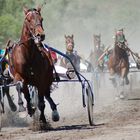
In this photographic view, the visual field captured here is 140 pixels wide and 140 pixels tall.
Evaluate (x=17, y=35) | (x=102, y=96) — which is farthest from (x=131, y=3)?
(x=102, y=96)

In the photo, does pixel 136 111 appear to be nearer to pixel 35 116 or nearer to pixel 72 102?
pixel 35 116

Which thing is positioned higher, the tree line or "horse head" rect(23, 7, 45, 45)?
the tree line

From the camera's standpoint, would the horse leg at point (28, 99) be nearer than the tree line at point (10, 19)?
Yes

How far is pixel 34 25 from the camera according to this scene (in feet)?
44.5

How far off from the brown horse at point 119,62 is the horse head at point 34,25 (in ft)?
30.1

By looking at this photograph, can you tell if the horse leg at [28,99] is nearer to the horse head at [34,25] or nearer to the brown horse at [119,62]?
the horse head at [34,25]

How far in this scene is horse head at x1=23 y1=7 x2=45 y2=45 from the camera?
13.3 metres

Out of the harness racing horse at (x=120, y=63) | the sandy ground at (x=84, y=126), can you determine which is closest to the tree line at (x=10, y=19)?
the harness racing horse at (x=120, y=63)

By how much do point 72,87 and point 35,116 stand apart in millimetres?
11016

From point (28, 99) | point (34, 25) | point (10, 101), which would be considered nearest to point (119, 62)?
point (10, 101)

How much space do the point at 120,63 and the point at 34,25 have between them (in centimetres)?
1002

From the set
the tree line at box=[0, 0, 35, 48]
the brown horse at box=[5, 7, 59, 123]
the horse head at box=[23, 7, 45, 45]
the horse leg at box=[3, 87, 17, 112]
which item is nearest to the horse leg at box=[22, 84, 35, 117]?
the brown horse at box=[5, 7, 59, 123]

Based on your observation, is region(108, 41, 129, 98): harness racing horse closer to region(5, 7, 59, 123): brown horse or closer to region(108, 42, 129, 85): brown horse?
region(108, 42, 129, 85): brown horse

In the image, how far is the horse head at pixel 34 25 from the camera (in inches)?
523
